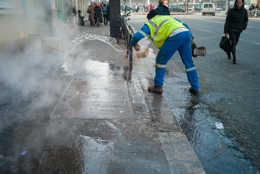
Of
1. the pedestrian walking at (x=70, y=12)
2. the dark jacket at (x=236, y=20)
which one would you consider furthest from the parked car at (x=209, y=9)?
the dark jacket at (x=236, y=20)

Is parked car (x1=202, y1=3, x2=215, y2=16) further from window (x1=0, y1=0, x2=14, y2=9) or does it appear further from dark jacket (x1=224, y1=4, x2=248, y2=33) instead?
window (x1=0, y1=0, x2=14, y2=9)

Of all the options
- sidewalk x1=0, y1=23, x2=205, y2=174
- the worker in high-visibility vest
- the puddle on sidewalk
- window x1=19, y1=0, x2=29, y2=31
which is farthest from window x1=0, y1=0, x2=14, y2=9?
the puddle on sidewalk

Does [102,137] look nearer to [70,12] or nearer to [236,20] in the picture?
[236,20]

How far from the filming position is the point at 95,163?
2.29 metres

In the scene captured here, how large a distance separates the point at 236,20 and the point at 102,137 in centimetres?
550

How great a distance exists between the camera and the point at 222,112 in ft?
11.7

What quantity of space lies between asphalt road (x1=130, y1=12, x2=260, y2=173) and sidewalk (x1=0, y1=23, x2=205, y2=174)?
214mm

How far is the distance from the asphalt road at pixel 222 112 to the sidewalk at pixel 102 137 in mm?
214

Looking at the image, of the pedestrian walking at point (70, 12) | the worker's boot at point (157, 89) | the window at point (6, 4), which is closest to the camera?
the worker's boot at point (157, 89)

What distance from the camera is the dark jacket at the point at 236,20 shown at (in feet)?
21.5

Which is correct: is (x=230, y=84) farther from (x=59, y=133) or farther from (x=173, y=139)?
(x=59, y=133)

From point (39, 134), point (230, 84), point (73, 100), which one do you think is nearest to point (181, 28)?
point (230, 84)

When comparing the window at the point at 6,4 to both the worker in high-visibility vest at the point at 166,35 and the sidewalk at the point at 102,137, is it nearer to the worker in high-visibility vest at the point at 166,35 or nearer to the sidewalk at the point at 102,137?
the sidewalk at the point at 102,137

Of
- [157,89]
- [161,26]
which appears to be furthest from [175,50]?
[157,89]
